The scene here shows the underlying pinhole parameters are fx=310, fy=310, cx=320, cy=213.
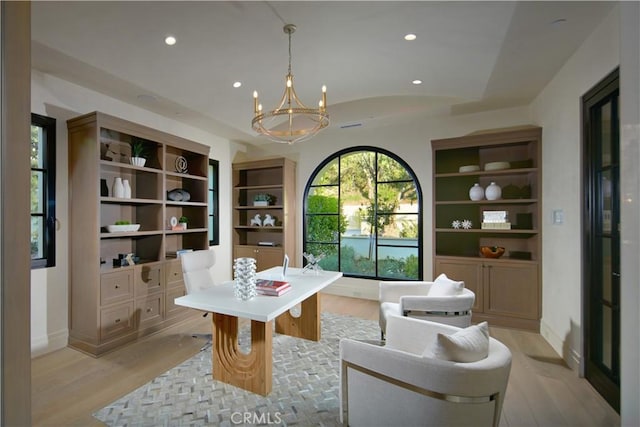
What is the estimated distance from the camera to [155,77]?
309 centimetres

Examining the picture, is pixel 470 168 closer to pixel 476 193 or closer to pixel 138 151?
pixel 476 193

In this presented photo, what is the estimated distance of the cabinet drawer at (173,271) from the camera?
3768 millimetres

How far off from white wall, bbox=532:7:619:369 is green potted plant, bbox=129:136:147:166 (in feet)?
14.3

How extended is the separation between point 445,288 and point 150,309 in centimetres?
316

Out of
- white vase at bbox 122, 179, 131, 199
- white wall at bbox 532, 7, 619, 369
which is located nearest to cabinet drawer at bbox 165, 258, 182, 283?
white vase at bbox 122, 179, 131, 199

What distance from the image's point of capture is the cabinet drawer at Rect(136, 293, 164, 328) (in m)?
3.41

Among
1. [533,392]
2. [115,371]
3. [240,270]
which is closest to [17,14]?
[240,270]

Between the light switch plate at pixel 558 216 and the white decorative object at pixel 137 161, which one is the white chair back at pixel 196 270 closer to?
the white decorative object at pixel 137 161

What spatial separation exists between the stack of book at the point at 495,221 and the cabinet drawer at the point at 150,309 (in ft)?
13.4

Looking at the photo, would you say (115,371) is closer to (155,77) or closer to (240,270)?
(240,270)

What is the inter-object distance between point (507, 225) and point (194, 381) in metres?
3.78

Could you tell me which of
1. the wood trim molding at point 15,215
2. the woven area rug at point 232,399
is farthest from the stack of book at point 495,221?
the wood trim molding at point 15,215

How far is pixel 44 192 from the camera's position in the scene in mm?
3084

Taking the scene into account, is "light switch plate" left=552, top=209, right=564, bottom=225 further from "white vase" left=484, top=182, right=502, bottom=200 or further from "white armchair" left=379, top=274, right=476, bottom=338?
"white armchair" left=379, top=274, right=476, bottom=338
